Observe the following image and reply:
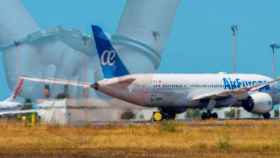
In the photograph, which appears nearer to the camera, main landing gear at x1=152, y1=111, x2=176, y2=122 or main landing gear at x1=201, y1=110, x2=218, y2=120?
main landing gear at x1=152, y1=111, x2=176, y2=122

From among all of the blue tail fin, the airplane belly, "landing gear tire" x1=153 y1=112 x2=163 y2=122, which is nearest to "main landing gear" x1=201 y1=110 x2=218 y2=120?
the airplane belly

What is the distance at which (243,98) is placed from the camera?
7819 centimetres

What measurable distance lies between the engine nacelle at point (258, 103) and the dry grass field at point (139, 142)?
24412mm

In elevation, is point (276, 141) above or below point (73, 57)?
below

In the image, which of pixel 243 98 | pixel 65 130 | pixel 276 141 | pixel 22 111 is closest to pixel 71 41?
pixel 22 111

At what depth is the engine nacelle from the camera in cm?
7775

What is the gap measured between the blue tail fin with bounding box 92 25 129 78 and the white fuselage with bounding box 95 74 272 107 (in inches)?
41.4

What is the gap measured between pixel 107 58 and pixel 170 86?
482 centimetres

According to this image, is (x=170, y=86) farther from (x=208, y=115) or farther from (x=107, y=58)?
(x=107, y=58)

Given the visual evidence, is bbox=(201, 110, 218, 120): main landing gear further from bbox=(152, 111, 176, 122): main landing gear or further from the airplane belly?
bbox=(152, 111, 176, 122): main landing gear

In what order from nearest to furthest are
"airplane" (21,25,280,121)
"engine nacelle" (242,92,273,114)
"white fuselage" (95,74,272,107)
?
"white fuselage" (95,74,272,107) → "airplane" (21,25,280,121) → "engine nacelle" (242,92,273,114)

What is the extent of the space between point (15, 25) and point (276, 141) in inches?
2976

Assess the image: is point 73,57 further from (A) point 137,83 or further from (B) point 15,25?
(A) point 137,83

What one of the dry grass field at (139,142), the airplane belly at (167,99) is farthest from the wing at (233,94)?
the dry grass field at (139,142)
